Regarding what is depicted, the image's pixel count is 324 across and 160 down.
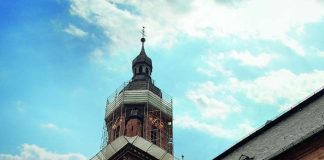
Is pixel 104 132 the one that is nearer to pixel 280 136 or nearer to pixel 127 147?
pixel 127 147

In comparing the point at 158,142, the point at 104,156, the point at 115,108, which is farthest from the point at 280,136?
the point at 115,108

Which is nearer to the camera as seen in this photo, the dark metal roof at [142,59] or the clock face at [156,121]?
the clock face at [156,121]

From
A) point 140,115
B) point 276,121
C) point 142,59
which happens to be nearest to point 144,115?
point 140,115

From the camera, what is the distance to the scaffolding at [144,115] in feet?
180

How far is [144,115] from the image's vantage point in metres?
55.4

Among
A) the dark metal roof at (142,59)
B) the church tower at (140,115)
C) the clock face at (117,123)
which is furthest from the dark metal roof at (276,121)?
the dark metal roof at (142,59)

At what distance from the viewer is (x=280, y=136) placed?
64.0 ft

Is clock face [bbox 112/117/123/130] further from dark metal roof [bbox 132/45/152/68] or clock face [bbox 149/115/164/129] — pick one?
dark metal roof [bbox 132/45/152/68]

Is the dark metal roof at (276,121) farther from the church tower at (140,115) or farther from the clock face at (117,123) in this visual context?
the clock face at (117,123)

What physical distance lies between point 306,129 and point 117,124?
3893cm

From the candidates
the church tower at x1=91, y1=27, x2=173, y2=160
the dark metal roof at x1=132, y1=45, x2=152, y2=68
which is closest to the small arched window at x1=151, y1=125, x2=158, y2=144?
the church tower at x1=91, y1=27, x2=173, y2=160

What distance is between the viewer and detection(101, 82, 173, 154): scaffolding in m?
54.7

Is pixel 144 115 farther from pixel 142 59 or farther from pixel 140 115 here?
pixel 142 59

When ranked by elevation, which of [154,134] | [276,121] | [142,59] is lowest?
[276,121]
